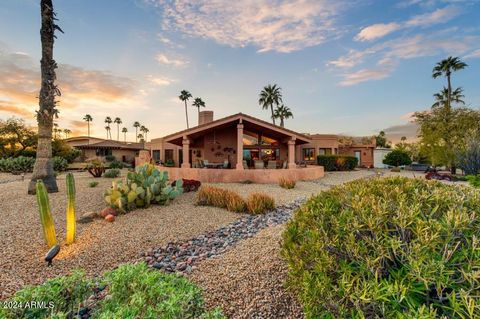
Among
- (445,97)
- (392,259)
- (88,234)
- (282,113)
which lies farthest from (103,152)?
(445,97)

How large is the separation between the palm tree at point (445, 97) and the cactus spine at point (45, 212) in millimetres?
47227

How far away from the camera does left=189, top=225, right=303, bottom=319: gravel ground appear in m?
3.11

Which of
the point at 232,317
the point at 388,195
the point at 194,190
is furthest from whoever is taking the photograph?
the point at 194,190

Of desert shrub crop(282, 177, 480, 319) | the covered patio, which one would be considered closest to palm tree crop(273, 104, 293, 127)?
the covered patio

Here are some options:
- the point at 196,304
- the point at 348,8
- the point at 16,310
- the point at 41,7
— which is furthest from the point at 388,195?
the point at 41,7

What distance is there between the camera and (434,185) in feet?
10.4

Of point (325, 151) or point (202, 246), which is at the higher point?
point (325, 151)

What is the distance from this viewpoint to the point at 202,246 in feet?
18.2

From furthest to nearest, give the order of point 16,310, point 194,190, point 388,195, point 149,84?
1. point 149,84
2. point 194,190
3. point 388,195
4. point 16,310

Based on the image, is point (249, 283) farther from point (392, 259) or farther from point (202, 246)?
point (392, 259)

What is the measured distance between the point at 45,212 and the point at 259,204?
6005 millimetres

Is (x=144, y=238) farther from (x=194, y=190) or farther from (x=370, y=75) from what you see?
(x=370, y=75)

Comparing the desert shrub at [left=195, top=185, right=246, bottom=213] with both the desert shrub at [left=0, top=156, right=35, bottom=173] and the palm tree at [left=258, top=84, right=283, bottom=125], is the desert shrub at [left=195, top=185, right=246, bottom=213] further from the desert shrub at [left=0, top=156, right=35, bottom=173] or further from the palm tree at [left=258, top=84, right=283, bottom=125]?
the palm tree at [left=258, top=84, right=283, bottom=125]

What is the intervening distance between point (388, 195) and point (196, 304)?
2332 millimetres
